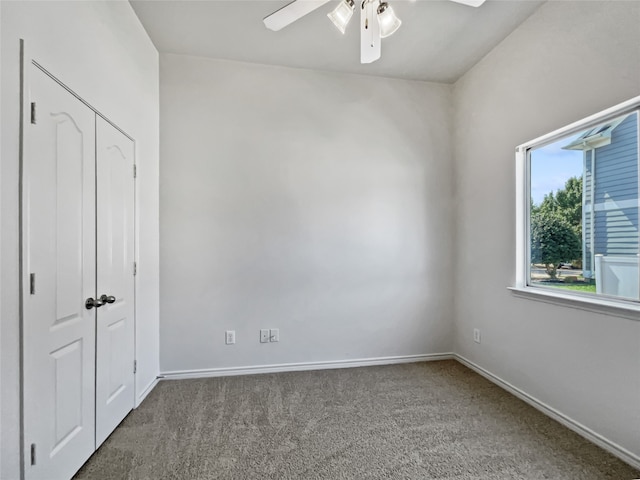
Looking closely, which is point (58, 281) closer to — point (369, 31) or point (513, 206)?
point (369, 31)

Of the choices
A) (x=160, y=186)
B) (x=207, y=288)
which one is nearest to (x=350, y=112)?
(x=160, y=186)

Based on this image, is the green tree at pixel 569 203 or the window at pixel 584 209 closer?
the window at pixel 584 209

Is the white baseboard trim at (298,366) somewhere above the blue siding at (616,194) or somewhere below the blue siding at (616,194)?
below

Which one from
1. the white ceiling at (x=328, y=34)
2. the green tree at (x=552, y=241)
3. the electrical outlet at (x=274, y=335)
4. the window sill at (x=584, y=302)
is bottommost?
the electrical outlet at (x=274, y=335)

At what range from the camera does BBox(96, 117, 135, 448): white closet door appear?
182cm

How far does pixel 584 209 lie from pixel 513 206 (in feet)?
1.60

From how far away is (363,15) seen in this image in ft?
5.65

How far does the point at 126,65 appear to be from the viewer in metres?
2.15

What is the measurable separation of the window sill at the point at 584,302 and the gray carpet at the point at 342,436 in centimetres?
80

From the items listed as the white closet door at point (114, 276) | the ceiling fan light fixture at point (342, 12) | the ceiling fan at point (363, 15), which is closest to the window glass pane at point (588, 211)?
the ceiling fan at point (363, 15)

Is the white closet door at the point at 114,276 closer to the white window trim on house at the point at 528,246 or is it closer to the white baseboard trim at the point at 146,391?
the white baseboard trim at the point at 146,391

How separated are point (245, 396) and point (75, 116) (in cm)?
215

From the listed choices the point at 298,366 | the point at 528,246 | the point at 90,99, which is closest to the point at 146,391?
the point at 298,366

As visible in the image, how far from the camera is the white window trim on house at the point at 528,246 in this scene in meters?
1.78
